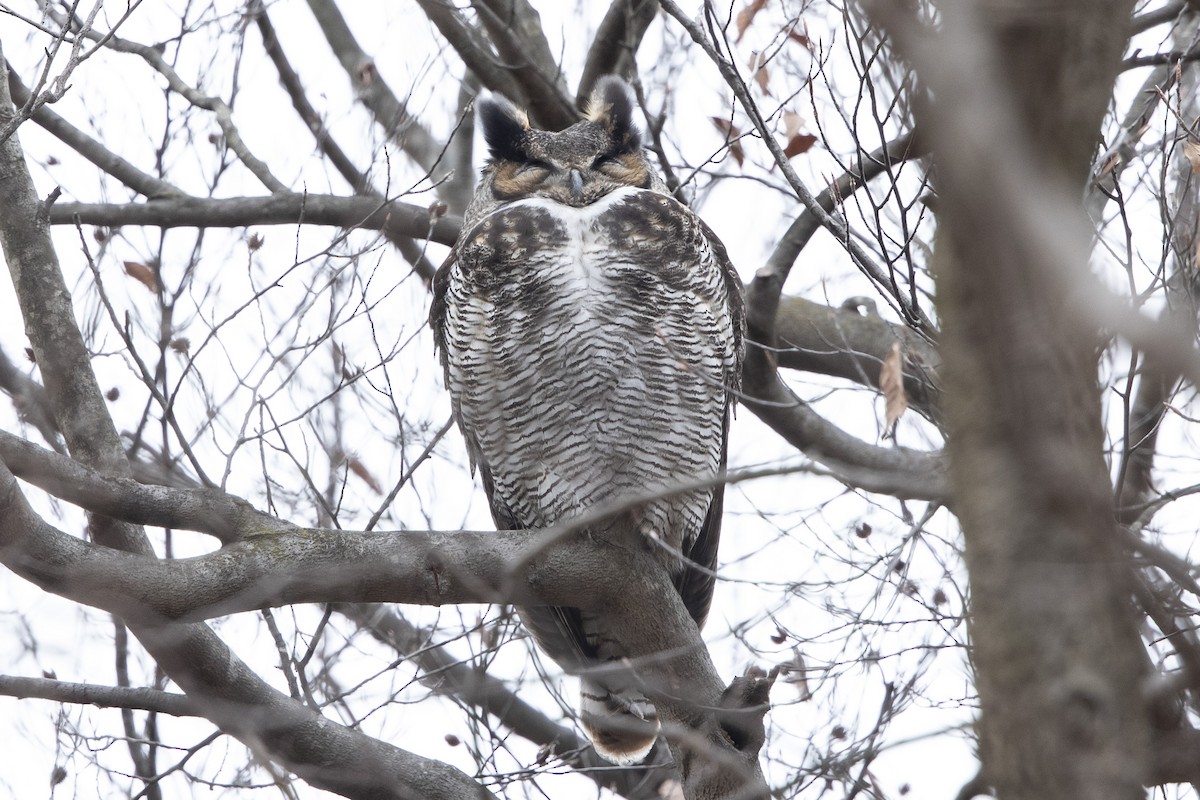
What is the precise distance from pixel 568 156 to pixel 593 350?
112 centimetres

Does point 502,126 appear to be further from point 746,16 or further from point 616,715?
point 616,715

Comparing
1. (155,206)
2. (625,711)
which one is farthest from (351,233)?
(625,711)

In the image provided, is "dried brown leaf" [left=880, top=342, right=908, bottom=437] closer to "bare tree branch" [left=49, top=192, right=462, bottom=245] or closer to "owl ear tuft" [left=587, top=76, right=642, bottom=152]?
"owl ear tuft" [left=587, top=76, right=642, bottom=152]

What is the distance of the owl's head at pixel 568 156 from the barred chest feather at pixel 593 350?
37cm

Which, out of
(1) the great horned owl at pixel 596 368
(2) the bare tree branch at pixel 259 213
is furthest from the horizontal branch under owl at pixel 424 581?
(2) the bare tree branch at pixel 259 213

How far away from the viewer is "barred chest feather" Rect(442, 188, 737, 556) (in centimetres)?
391

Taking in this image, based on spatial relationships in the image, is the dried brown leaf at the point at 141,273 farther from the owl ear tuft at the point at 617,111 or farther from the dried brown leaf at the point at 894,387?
the dried brown leaf at the point at 894,387

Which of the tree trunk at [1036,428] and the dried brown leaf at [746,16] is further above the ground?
the dried brown leaf at [746,16]

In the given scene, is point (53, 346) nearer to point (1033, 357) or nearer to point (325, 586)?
point (325, 586)

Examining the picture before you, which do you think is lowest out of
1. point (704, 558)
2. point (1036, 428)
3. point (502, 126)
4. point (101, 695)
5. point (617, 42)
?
point (1036, 428)

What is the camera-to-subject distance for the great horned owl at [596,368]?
391 cm

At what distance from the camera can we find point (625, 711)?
438 centimetres

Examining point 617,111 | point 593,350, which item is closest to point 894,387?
point 593,350

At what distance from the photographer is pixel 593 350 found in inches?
153
